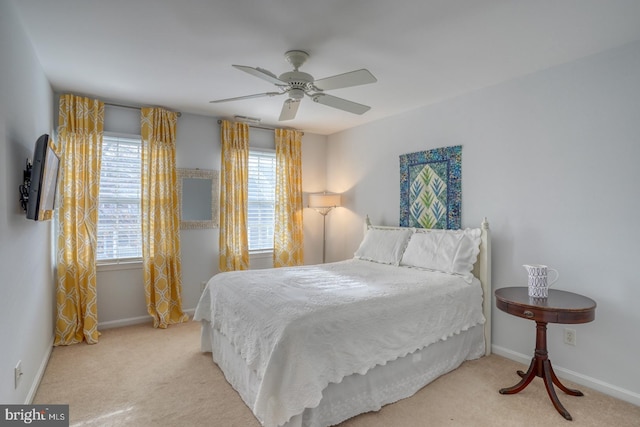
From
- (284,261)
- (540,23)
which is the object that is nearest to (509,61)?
(540,23)

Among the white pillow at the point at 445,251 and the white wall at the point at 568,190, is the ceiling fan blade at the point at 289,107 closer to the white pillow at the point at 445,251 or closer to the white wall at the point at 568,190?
the white wall at the point at 568,190

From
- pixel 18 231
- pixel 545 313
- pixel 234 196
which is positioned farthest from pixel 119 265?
pixel 545 313

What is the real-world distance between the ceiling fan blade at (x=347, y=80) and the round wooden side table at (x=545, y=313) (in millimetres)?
1872

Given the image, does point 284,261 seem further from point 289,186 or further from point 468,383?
point 468,383

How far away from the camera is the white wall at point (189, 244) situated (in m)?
3.85

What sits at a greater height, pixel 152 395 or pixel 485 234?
pixel 485 234

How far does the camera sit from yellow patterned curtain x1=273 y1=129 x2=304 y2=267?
4910 mm

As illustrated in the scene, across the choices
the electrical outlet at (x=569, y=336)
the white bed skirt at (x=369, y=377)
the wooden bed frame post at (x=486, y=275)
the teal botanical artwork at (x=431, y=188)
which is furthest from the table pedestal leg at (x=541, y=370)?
the teal botanical artwork at (x=431, y=188)

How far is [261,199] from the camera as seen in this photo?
486 cm

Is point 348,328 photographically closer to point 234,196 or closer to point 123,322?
point 234,196

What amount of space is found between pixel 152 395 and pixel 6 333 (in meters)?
1.04

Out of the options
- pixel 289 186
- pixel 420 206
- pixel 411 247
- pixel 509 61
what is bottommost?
pixel 411 247

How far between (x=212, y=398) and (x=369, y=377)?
1147 millimetres

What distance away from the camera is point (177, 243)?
408cm
